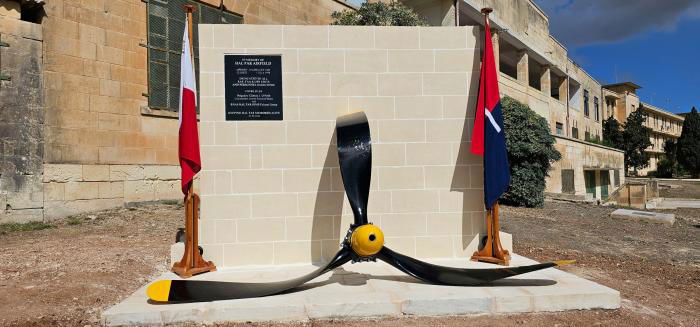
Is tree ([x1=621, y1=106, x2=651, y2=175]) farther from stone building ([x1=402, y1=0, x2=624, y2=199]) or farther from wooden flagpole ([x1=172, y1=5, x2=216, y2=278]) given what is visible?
wooden flagpole ([x1=172, y1=5, x2=216, y2=278])

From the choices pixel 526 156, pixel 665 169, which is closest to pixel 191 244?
pixel 526 156

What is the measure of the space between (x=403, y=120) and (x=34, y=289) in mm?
4872

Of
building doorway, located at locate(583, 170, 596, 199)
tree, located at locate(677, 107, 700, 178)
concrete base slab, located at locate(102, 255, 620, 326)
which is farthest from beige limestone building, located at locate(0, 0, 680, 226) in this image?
tree, located at locate(677, 107, 700, 178)

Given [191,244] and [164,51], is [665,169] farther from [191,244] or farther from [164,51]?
[191,244]

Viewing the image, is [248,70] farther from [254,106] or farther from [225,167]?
[225,167]

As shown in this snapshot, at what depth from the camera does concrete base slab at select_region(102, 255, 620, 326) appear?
3.54 m

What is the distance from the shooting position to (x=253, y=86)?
5047mm

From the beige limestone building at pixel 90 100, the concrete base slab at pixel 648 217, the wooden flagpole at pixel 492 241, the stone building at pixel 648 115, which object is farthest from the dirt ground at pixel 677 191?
the wooden flagpole at pixel 492 241

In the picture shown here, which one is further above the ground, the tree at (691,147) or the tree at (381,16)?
the tree at (381,16)

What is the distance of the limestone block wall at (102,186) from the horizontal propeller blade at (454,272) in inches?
332

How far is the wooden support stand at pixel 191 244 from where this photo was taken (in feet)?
15.2

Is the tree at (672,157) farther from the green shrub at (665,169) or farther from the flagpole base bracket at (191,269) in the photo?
the flagpole base bracket at (191,269)

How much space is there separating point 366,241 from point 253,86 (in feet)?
8.08

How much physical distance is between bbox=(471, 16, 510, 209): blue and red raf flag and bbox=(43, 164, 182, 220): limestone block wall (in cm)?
887
